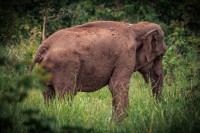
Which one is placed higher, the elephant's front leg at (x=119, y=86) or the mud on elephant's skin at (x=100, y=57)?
the mud on elephant's skin at (x=100, y=57)

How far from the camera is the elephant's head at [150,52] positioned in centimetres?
633

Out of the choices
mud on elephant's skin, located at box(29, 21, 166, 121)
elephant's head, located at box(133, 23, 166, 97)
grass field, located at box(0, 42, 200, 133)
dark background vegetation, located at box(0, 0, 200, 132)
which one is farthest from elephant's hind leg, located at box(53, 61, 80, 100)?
dark background vegetation, located at box(0, 0, 200, 132)

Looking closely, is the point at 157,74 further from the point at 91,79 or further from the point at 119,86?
the point at 91,79

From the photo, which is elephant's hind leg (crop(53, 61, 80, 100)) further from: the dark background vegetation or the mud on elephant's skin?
the dark background vegetation

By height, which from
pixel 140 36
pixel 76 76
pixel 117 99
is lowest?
pixel 117 99

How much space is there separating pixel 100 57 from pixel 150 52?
1053 millimetres

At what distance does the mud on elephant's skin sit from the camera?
5438mm

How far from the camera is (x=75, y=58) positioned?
5.47 metres

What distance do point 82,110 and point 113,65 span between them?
1146mm

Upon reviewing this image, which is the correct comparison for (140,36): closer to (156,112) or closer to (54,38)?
(54,38)

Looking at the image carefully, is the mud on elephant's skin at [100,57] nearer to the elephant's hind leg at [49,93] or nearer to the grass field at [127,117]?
the elephant's hind leg at [49,93]

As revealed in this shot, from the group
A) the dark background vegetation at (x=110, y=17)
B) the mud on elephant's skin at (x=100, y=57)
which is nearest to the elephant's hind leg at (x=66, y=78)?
the mud on elephant's skin at (x=100, y=57)

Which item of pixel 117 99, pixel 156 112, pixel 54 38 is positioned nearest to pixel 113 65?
pixel 117 99

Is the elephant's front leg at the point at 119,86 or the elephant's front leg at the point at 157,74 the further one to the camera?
the elephant's front leg at the point at 157,74
